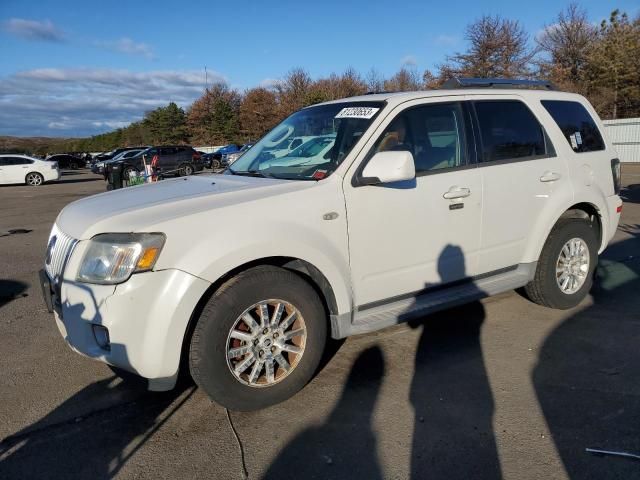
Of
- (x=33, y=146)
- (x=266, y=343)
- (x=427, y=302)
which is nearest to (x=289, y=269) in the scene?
(x=266, y=343)

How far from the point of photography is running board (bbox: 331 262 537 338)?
3439 mm

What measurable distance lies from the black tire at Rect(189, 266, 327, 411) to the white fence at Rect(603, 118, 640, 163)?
2535 cm

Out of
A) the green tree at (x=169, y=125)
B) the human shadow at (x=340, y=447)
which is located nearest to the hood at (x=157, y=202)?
the human shadow at (x=340, y=447)

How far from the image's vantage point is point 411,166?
3260 mm

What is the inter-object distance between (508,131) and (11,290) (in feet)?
18.3

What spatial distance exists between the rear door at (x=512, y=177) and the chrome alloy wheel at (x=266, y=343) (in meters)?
1.68

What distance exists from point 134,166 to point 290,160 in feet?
72.3

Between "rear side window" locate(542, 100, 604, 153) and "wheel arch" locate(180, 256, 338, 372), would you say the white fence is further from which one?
"wheel arch" locate(180, 256, 338, 372)

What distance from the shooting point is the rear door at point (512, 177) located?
158 inches

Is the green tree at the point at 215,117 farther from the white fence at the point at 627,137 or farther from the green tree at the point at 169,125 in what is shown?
the white fence at the point at 627,137

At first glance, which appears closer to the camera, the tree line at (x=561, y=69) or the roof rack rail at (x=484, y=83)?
the roof rack rail at (x=484, y=83)

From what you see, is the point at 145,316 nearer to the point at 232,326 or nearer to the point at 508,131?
the point at 232,326

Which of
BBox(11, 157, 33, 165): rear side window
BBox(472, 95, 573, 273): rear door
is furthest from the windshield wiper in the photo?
BBox(11, 157, 33, 165): rear side window

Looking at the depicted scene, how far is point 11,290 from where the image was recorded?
5945mm
